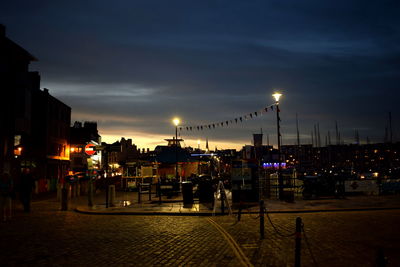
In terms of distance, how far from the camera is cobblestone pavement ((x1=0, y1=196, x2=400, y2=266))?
8.41 meters

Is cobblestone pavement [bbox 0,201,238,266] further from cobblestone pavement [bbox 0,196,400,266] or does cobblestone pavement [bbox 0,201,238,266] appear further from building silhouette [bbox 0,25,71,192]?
building silhouette [bbox 0,25,71,192]

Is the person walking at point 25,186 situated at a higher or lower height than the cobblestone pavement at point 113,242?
higher

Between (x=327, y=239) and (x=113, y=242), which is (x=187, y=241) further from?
(x=327, y=239)

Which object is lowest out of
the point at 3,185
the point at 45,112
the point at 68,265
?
the point at 68,265

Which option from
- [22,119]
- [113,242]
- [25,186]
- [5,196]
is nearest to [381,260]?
[113,242]

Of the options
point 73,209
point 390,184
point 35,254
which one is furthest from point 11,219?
point 390,184

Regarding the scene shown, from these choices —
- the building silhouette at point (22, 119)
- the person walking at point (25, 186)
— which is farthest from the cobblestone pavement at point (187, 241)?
the building silhouette at point (22, 119)

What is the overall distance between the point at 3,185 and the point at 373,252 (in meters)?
14.0

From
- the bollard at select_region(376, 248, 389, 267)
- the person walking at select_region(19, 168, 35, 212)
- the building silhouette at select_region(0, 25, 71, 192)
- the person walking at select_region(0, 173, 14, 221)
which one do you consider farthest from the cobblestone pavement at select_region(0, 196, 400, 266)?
the building silhouette at select_region(0, 25, 71, 192)

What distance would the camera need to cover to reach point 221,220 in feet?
50.4

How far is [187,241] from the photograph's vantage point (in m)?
10.6

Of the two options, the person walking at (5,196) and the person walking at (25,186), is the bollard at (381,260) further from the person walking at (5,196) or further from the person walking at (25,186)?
the person walking at (25,186)

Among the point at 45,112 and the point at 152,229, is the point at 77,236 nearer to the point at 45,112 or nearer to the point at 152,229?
the point at 152,229

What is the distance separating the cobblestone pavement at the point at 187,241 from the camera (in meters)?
8.41
